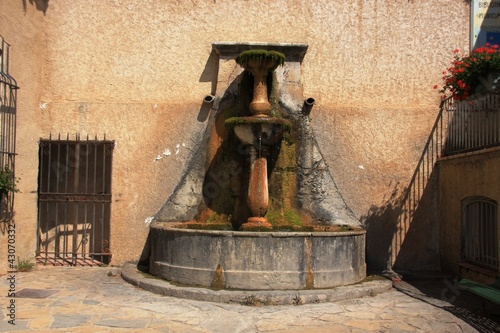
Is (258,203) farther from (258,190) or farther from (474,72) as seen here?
(474,72)

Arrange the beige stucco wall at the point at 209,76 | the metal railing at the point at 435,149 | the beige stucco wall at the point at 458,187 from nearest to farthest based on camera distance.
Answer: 1. the beige stucco wall at the point at 458,187
2. the metal railing at the point at 435,149
3. the beige stucco wall at the point at 209,76

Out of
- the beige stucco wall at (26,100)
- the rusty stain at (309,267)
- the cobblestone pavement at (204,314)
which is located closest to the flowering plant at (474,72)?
the cobblestone pavement at (204,314)

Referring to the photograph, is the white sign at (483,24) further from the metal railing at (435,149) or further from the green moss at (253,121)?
the green moss at (253,121)

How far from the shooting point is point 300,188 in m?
8.12

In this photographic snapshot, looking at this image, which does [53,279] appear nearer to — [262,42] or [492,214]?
Answer: [262,42]

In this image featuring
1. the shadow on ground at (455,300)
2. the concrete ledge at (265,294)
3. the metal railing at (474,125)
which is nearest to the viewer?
the shadow on ground at (455,300)

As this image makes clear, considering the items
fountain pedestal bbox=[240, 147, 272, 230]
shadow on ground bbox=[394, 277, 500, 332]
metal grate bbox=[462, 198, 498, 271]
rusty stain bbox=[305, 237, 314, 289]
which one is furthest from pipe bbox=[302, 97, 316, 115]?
shadow on ground bbox=[394, 277, 500, 332]

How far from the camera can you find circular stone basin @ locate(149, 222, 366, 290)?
6.21m

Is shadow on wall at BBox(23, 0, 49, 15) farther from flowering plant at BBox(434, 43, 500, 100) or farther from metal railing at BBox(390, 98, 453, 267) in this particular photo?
metal railing at BBox(390, 98, 453, 267)

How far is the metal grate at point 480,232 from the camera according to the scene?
7.04 meters

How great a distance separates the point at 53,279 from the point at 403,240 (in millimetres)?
6094

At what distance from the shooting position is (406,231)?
8.48m

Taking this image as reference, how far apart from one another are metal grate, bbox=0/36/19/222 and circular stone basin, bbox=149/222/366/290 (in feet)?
10.3

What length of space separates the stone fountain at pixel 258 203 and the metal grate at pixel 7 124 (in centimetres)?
243
